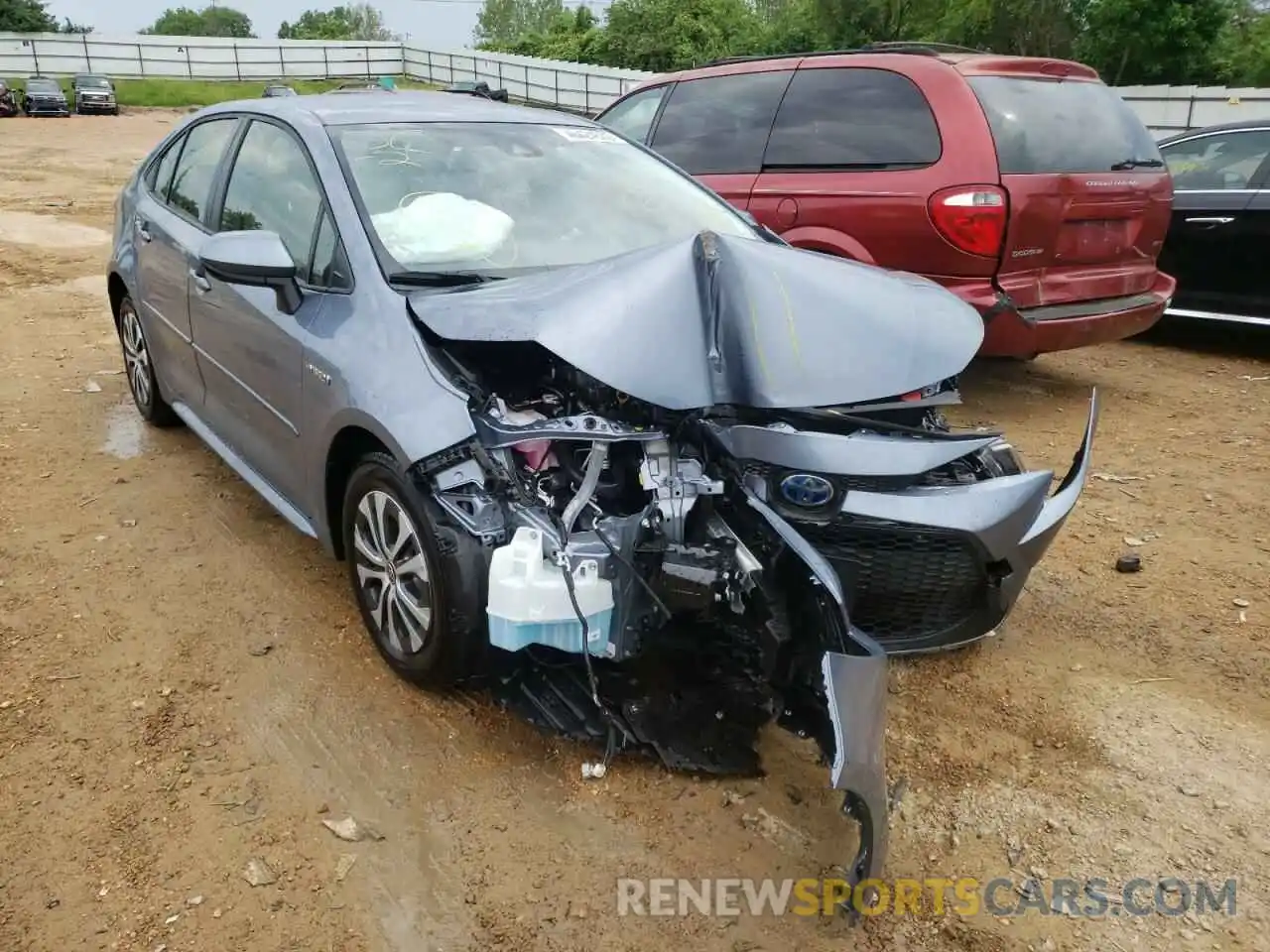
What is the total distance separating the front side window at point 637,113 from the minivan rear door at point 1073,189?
219 cm

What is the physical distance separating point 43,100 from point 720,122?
3248 centimetres

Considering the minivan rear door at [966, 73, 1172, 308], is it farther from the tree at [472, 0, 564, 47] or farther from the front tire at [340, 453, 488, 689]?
the tree at [472, 0, 564, 47]

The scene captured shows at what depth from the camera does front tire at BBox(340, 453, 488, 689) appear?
2.62 meters

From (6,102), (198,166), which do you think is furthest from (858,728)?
(6,102)

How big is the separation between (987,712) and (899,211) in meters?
2.97

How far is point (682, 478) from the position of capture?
8.17 ft

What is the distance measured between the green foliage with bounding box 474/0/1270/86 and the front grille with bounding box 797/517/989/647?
26186mm

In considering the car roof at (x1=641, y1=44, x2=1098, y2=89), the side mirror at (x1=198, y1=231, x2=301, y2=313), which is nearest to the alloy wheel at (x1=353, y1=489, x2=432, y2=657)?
the side mirror at (x1=198, y1=231, x2=301, y2=313)

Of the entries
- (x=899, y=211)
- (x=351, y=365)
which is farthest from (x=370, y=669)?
(x=899, y=211)

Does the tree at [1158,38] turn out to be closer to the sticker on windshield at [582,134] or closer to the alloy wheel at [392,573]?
the sticker on windshield at [582,134]

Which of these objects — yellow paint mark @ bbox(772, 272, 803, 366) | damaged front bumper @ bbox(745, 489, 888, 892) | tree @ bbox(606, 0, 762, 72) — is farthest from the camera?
tree @ bbox(606, 0, 762, 72)

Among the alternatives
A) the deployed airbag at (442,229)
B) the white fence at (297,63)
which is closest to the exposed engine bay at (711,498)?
the deployed airbag at (442,229)

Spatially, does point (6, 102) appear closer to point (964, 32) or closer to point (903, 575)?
point (964, 32)

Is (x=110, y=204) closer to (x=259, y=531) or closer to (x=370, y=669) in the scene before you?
(x=259, y=531)
